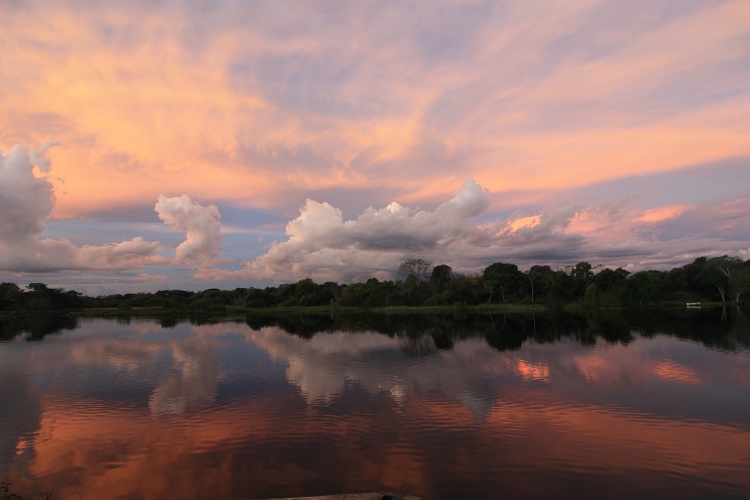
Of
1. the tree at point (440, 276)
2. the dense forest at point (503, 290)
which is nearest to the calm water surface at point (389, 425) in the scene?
the dense forest at point (503, 290)

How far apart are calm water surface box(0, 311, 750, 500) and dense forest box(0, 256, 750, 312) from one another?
221 ft

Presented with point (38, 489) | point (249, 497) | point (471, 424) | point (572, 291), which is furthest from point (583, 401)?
point (572, 291)

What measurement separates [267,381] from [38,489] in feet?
42.6

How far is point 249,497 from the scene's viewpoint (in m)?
10.4

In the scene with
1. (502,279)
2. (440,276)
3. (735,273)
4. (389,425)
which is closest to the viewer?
(389,425)

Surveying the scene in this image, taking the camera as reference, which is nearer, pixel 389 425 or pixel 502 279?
pixel 389 425

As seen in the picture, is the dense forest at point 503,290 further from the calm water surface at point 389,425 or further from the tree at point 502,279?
the calm water surface at point 389,425

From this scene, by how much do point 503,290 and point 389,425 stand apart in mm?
91524

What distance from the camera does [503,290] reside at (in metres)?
101

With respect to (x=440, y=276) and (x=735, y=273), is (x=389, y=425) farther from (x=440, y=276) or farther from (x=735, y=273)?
(x=735, y=273)

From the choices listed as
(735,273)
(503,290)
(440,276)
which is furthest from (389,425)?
(735,273)

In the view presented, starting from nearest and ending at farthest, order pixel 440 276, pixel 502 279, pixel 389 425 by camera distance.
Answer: pixel 389 425 < pixel 502 279 < pixel 440 276

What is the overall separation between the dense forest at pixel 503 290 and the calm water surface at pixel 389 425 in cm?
6735

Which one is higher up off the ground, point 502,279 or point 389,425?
point 502,279
